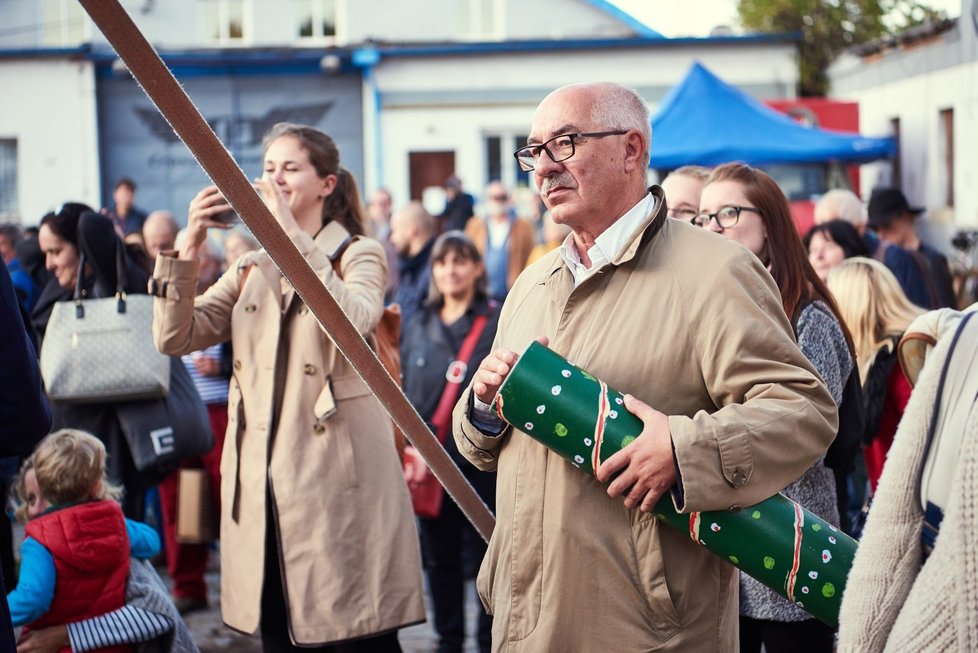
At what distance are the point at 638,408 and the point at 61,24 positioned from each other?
99.1ft

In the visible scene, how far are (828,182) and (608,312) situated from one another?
44.5ft

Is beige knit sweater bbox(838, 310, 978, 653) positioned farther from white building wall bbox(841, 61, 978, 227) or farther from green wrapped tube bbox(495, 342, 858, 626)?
white building wall bbox(841, 61, 978, 227)

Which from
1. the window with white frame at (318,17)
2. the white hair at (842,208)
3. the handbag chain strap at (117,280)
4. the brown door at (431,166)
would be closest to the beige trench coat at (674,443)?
the handbag chain strap at (117,280)

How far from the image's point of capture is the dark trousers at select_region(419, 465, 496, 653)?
5770 mm

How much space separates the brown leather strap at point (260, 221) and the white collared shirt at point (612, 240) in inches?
22.0

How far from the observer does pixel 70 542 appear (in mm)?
4102

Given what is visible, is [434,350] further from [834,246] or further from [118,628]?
[118,628]

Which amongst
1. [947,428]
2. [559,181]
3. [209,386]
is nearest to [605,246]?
[559,181]

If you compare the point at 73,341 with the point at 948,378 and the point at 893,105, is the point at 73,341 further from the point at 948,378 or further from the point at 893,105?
the point at 893,105

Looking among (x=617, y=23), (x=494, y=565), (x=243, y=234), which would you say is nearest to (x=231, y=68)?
(x=617, y=23)

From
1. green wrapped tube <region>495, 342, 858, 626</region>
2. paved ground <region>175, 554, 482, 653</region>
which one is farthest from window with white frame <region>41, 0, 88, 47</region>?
green wrapped tube <region>495, 342, 858, 626</region>

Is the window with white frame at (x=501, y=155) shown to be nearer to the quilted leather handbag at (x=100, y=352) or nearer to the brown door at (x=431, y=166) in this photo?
the brown door at (x=431, y=166)

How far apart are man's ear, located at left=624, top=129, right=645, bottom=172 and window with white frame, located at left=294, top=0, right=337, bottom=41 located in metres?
27.6

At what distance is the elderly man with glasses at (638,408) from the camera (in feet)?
8.77
